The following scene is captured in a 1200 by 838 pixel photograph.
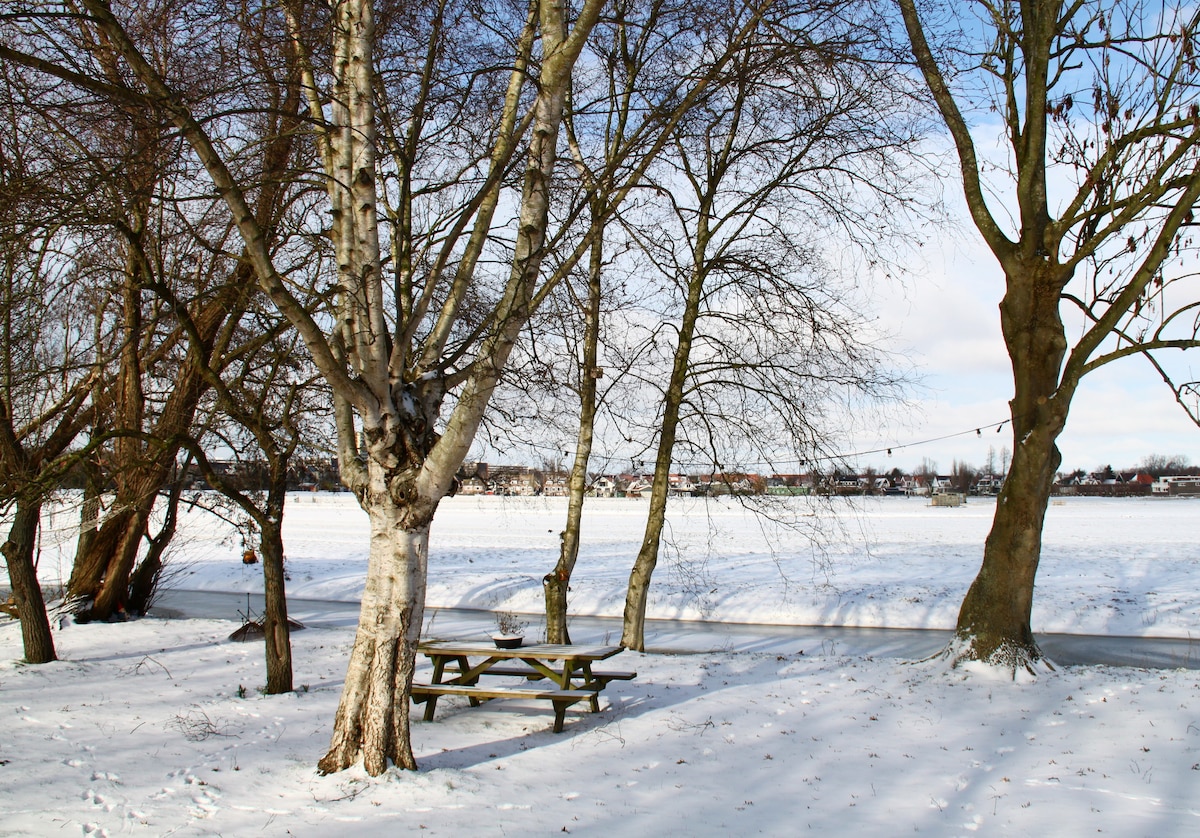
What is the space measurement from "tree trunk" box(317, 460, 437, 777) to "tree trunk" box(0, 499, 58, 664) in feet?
18.8

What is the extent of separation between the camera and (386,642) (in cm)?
552

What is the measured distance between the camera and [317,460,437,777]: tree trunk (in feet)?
18.0

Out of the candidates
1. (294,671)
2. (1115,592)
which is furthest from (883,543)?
(294,671)

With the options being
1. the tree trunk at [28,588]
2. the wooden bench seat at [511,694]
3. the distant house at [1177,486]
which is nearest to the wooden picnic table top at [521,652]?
the wooden bench seat at [511,694]

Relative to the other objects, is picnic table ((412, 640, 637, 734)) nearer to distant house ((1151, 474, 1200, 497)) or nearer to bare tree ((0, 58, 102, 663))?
bare tree ((0, 58, 102, 663))

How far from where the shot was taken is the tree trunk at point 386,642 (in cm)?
548

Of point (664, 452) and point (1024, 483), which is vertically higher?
point (664, 452)

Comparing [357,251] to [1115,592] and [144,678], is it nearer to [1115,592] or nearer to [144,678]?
[144,678]

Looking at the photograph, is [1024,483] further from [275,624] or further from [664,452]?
[275,624]

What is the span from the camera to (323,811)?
193 inches

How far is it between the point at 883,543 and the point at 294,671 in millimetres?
24604

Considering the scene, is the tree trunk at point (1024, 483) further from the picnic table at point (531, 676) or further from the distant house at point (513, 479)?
the distant house at point (513, 479)

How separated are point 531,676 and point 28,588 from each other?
589 centimetres

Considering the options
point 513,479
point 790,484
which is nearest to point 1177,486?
point 790,484
